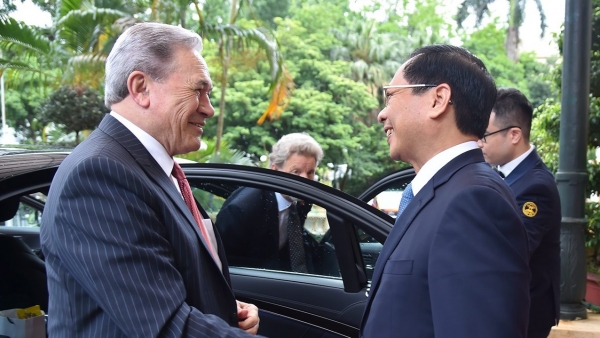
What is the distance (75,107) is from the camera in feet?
42.6

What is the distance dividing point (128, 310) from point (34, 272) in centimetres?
158

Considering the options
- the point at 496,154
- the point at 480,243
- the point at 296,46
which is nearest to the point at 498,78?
the point at 296,46

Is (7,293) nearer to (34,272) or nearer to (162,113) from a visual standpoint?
(34,272)

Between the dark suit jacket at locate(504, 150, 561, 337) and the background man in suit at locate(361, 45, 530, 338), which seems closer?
the background man in suit at locate(361, 45, 530, 338)

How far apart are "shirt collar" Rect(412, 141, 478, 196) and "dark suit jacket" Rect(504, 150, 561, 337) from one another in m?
0.96

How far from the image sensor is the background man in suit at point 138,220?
1.44 metres

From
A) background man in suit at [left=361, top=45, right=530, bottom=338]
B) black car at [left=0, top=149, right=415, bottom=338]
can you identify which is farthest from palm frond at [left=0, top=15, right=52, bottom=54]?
background man in suit at [left=361, top=45, right=530, bottom=338]

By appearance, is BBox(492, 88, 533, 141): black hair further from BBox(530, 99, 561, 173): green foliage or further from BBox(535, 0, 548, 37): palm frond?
BBox(535, 0, 548, 37): palm frond

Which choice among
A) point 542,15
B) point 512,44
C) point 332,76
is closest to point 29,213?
point 332,76

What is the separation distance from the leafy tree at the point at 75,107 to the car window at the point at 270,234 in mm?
10531

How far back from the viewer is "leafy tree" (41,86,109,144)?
12992mm

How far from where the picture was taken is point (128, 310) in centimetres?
144

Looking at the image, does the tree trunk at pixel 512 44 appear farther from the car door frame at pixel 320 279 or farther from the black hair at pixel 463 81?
the black hair at pixel 463 81

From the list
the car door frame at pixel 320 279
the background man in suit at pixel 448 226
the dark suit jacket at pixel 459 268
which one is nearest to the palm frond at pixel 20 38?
the car door frame at pixel 320 279
